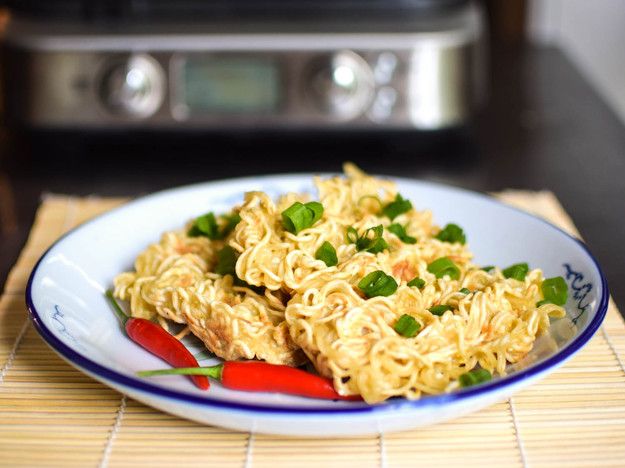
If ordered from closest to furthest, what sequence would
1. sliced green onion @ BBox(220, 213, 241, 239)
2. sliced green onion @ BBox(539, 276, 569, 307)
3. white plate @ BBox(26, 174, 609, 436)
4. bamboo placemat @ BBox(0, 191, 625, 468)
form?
white plate @ BBox(26, 174, 609, 436) → bamboo placemat @ BBox(0, 191, 625, 468) → sliced green onion @ BBox(539, 276, 569, 307) → sliced green onion @ BBox(220, 213, 241, 239)

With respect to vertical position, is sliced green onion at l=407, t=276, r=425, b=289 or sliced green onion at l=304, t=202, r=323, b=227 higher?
sliced green onion at l=304, t=202, r=323, b=227

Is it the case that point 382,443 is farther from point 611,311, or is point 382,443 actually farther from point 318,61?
point 318,61

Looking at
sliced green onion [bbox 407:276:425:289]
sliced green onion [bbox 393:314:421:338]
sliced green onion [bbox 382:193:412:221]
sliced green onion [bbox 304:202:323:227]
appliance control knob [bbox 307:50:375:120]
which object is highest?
sliced green onion [bbox 304:202:323:227]

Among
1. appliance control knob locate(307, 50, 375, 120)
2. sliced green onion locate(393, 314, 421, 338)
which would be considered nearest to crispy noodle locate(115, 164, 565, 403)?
sliced green onion locate(393, 314, 421, 338)

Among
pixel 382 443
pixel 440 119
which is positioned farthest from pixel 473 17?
pixel 382 443

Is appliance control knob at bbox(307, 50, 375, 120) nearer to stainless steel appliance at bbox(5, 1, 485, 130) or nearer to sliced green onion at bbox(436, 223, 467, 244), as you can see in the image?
stainless steel appliance at bbox(5, 1, 485, 130)

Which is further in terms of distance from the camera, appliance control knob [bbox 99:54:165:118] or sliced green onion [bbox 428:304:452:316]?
appliance control knob [bbox 99:54:165:118]
